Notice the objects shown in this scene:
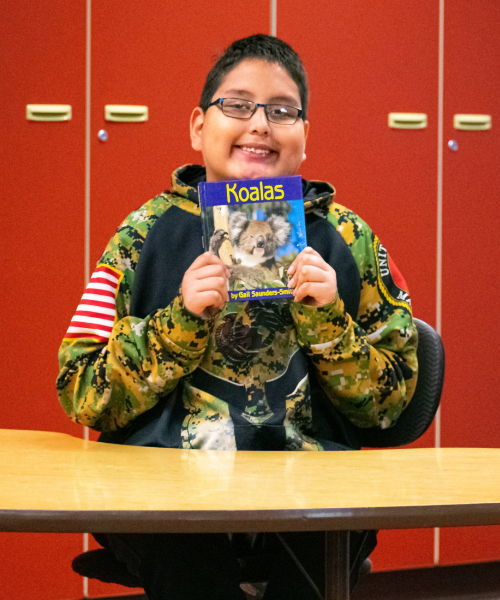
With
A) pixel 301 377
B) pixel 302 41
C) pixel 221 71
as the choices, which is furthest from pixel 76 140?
pixel 301 377

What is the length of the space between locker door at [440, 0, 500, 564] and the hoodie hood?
1206mm

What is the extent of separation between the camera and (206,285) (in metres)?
0.95

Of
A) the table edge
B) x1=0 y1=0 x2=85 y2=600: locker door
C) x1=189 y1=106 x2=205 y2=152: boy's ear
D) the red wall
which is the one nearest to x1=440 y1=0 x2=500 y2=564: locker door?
the red wall

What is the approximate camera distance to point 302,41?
7.25ft

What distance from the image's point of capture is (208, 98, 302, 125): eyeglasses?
1134 mm

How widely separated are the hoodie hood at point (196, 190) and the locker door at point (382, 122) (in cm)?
101

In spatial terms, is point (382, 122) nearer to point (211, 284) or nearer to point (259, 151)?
point (259, 151)

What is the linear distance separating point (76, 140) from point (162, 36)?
40 cm

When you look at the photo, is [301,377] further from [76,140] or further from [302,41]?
[302,41]

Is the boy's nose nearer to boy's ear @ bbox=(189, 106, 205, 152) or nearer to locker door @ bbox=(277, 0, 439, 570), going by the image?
boy's ear @ bbox=(189, 106, 205, 152)

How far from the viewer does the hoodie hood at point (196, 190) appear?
119cm

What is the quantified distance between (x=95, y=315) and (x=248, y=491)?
50cm

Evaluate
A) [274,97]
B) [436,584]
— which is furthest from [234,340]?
[436,584]

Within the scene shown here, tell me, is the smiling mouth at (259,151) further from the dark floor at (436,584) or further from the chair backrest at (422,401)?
the dark floor at (436,584)
